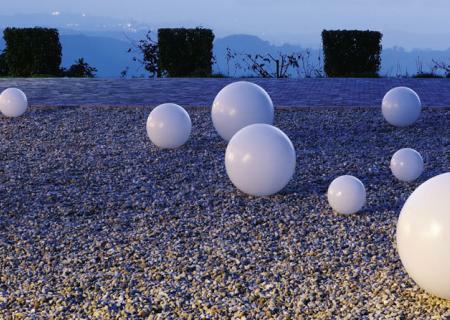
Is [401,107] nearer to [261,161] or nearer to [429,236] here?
[261,161]

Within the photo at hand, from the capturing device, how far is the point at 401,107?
443 inches

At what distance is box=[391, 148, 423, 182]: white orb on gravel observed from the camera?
8102 mm

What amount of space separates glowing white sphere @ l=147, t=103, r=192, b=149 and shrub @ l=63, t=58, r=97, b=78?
1312 cm

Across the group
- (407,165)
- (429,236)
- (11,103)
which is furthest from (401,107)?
(429,236)

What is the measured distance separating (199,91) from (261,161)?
8.47 meters

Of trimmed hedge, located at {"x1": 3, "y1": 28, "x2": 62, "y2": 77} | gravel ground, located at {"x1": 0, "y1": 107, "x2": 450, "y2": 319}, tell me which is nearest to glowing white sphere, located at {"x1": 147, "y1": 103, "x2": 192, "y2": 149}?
gravel ground, located at {"x1": 0, "y1": 107, "x2": 450, "y2": 319}

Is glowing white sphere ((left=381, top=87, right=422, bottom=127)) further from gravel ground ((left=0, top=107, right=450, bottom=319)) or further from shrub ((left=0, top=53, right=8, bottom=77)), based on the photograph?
shrub ((left=0, top=53, right=8, bottom=77))

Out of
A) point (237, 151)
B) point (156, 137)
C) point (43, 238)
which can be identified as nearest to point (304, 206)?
point (237, 151)

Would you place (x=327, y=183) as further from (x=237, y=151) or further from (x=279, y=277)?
(x=279, y=277)

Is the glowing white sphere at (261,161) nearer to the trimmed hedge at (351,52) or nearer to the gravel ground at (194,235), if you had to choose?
the gravel ground at (194,235)

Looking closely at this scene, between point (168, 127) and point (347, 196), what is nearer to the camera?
point (347, 196)

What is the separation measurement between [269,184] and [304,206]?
0.45 metres

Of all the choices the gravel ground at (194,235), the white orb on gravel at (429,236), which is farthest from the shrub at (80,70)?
the white orb on gravel at (429,236)

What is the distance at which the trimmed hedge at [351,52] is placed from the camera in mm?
21031
